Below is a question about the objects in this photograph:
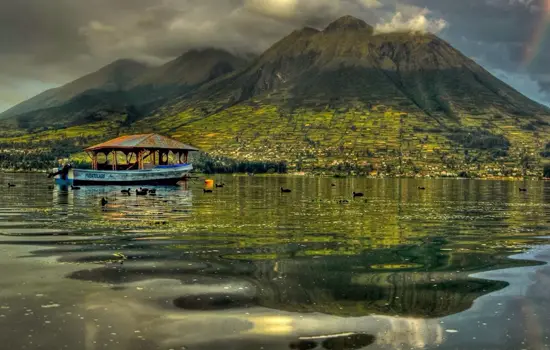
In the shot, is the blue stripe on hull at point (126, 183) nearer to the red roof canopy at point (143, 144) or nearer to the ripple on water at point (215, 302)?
the red roof canopy at point (143, 144)

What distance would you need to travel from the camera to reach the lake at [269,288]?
565 inches

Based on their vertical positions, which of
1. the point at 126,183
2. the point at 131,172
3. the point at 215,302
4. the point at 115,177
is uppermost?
the point at 131,172

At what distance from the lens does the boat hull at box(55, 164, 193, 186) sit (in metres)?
113

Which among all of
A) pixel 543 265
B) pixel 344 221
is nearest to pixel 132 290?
pixel 543 265

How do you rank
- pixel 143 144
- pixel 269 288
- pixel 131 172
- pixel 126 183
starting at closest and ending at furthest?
pixel 269 288 < pixel 131 172 < pixel 126 183 < pixel 143 144

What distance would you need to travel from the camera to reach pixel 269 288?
19578 millimetres

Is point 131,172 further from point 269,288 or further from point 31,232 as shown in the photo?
point 269,288

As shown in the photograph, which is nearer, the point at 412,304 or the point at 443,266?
the point at 412,304

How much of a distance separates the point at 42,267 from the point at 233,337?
11.9m

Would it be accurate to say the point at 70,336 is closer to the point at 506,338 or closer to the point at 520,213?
the point at 506,338

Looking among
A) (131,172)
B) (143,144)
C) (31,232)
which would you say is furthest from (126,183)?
(31,232)

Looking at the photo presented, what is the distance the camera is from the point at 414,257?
27031mm

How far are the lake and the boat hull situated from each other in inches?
3065

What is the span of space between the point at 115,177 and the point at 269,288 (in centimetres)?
9991
